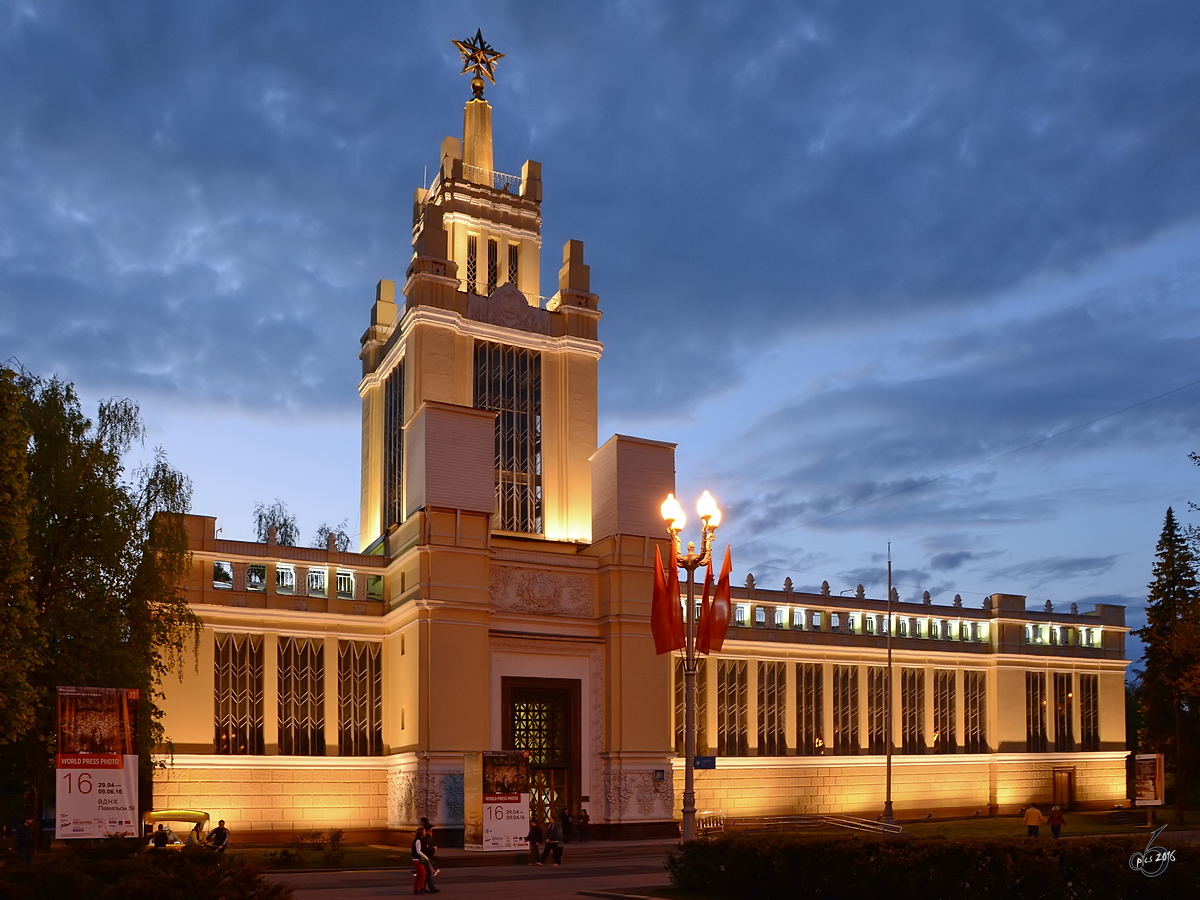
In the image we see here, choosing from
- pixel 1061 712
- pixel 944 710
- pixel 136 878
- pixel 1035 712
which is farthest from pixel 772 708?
pixel 136 878

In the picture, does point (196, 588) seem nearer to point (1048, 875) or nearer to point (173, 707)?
point (173, 707)

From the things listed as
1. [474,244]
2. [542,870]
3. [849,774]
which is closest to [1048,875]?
[542,870]

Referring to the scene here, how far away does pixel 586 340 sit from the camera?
195ft

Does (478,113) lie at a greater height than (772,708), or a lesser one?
greater

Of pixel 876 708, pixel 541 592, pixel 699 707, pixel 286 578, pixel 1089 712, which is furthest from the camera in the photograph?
pixel 1089 712

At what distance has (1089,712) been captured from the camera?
66.7 metres

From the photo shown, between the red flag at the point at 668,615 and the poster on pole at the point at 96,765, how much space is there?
1131 centimetres

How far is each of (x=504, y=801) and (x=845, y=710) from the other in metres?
25.4

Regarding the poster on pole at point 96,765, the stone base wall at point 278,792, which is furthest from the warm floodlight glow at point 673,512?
the stone base wall at point 278,792

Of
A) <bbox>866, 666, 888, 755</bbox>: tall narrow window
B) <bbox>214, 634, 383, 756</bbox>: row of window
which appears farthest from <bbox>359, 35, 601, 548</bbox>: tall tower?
<bbox>866, 666, 888, 755</bbox>: tall narrow window

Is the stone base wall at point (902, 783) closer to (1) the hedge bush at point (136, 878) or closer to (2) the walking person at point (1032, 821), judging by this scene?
(2) the walking person at point (1032, 821)

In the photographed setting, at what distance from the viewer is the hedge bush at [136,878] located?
53.3ft

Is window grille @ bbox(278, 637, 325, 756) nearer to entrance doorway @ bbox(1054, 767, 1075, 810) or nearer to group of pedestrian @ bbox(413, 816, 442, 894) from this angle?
group of pedestrian @ bbox(413, 816, 442, 894)

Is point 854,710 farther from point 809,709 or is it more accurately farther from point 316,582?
point 316,582
